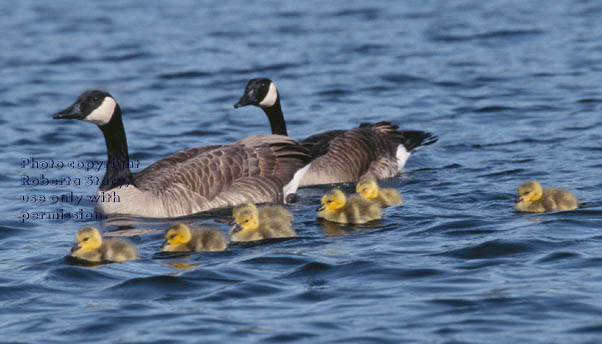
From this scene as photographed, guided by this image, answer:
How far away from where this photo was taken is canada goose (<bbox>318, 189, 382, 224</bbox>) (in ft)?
36.2

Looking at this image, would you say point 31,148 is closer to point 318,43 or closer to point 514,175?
point 514,175

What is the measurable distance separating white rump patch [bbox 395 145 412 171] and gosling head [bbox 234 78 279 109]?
6.26ft

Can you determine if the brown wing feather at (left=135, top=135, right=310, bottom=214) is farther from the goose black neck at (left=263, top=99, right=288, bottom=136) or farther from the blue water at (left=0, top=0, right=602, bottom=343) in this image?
the goose black neck at (left=263, top=99, right=288, bottom=136)

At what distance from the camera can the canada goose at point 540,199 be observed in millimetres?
10938

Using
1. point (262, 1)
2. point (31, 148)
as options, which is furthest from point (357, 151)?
point (262, 1)

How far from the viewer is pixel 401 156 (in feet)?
48.3

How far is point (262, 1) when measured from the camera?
3098 cm

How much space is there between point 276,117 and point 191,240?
4.62m

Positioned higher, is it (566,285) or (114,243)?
(114,243)

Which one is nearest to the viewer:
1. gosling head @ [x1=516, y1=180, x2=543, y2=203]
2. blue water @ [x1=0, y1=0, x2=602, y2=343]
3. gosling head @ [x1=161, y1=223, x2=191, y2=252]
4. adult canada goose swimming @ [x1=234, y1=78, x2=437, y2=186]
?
blue water @ [x1=0, y1=0, x2=602, y2=343]

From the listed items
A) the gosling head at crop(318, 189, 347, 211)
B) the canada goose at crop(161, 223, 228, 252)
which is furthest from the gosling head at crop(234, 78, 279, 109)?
the canada goose at crop(161, 223, 228, 252)

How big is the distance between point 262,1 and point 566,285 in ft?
76.8

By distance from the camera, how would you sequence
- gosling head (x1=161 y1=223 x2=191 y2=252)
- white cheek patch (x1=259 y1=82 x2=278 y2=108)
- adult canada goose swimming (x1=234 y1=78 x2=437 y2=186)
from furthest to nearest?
1. white cheek patch (x1=259 y1=82 x2=278 y2=108)
2. adult canada goose swimming (x1=234 y1=78 x2=437 y2=186)
3. gosling head (x1=161 y1=223 x2=191 y2=252)

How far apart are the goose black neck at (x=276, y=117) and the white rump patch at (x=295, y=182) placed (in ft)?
4.26
